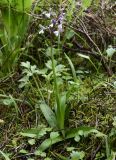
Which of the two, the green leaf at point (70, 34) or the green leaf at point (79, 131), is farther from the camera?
the green leaf at point (70, 34)

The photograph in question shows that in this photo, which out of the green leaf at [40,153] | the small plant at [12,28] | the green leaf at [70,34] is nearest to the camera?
Result: the green leaf at [40,153]

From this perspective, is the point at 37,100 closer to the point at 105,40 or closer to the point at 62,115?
the point at 62,115

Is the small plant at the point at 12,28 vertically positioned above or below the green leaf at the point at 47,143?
above

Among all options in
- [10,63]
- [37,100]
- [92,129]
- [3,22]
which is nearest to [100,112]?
[92,129]

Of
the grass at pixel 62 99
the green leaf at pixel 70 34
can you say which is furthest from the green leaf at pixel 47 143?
the green leaf at pixel 70 34

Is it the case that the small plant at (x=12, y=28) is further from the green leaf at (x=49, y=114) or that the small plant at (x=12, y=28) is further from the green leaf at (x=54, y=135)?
the green leaf at (x=54, y=135)

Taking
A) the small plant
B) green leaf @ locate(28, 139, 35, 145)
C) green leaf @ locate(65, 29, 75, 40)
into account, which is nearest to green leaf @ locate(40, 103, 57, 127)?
green leaf @ locate(28, 139, 35, 145)

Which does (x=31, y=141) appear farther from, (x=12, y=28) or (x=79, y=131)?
(x=12, y=28)

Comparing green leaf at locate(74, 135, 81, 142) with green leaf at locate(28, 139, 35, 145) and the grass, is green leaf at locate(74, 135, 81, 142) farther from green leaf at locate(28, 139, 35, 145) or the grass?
green leaf at locate(28, 139, 35, 145)

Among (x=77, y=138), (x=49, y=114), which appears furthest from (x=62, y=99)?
(x=77, y=138)

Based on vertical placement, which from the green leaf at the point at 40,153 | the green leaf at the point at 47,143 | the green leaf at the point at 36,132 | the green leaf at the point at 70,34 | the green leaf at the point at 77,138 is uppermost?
the green leaf at the point at 70,34
